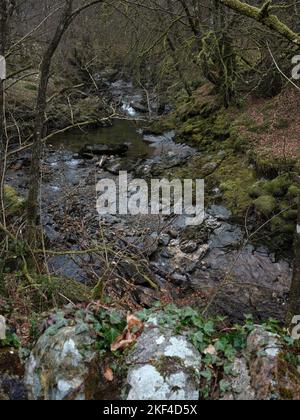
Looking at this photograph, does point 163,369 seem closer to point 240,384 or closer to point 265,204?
point 240,384

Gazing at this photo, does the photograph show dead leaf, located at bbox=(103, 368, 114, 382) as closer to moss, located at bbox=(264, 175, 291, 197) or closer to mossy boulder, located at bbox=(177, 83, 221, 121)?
moss, located at bbox=(264, 175, 291, 197)

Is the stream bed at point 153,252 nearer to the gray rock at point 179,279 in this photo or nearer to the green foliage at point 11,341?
the gray rock at point 179,279

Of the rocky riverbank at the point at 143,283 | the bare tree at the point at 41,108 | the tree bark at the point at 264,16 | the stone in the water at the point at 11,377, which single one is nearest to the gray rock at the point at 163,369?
the rocky riverbank at the point at 143,283

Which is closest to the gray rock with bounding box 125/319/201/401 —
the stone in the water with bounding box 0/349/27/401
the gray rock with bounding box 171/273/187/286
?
the stone in the water with bounding box 0/349/27/401

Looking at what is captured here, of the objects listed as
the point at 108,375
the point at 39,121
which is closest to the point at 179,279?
the point at 39,121

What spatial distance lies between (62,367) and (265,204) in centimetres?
689

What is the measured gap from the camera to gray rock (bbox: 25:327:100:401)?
→ 2.78 metres

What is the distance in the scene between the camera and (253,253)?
26.9 feet

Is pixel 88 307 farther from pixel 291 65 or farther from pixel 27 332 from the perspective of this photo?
pixel 291 65

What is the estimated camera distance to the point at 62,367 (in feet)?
9.34

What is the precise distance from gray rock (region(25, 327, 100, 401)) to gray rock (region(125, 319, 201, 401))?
0.29m

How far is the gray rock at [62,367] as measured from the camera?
2783mm

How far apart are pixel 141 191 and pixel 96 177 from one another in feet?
5.03

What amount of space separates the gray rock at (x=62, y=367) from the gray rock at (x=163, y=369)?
0.29 meters
